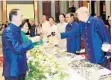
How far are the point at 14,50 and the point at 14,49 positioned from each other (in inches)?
0.6

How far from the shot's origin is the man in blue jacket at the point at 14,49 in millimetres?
3064

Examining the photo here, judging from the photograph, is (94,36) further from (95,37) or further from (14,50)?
(14,50)

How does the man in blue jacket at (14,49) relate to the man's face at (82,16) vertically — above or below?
below

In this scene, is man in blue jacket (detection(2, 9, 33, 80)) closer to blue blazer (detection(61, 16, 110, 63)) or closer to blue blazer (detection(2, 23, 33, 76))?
blue blazer (detection(2, 23, 33, 76))

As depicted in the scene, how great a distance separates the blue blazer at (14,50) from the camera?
306 centimetres

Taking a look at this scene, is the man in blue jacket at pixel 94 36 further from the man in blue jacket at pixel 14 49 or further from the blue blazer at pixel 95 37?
the man in blue jacket at pixel 14 49

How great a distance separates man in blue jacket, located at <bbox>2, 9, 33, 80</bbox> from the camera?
3.06 meters

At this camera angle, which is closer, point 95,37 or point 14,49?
point 14,49

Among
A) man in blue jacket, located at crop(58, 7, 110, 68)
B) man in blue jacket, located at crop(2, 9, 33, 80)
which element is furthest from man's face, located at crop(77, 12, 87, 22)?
man in blue jacket, located at crop(2, 9, 33, 80)

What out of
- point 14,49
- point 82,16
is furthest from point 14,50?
point 82,16

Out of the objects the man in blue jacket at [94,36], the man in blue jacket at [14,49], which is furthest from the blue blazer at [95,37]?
the man in blue jacket at [14,49]

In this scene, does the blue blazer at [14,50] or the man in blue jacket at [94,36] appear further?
the man in blue jacket at [94,36]

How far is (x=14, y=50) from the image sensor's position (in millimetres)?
3057

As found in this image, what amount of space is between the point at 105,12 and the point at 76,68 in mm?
9028
